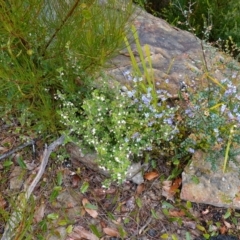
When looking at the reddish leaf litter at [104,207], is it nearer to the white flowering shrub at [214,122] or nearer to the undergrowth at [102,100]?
the undergrowth at [102,100]

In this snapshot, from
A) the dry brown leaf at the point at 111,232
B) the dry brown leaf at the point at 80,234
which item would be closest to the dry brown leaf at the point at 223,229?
the dry brown leaf at the point at 111,232

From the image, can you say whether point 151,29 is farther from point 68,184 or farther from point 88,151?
point 68,184

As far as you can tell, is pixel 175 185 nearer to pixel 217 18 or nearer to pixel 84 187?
pixel 84 187

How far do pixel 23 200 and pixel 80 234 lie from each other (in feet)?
1.37

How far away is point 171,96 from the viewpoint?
271 cm

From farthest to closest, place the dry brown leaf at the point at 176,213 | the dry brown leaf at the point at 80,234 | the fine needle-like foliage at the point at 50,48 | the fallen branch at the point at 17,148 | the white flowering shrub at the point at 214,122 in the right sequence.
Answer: the fallen branch at the point at 17,148
the dry brown leaf at the point at 176,213
the dry brown leaf at the point at 80,234
the white flowering shrub at the point at 214,122
the fine needle-like foliage at the point at 50,48

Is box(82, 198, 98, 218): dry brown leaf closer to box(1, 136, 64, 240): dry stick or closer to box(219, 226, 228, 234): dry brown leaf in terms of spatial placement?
box(1, 136, 64, 240): dry stick

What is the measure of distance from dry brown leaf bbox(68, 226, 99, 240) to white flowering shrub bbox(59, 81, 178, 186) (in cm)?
41

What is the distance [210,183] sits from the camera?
2.65 metres

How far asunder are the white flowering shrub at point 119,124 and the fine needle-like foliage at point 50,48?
6.8 inches

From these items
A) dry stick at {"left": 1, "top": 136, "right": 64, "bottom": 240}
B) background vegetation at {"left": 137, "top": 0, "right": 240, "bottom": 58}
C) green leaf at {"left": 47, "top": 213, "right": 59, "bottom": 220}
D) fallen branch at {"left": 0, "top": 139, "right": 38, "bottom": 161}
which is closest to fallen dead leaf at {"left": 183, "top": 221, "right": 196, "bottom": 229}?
green leaf at {"left": 47, "top": 213, "right": 59, "bottom": 220}

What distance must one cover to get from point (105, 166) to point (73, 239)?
19.7 inches

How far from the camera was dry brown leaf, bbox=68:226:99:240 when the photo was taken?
255cm

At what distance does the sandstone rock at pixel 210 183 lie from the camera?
2623mm
